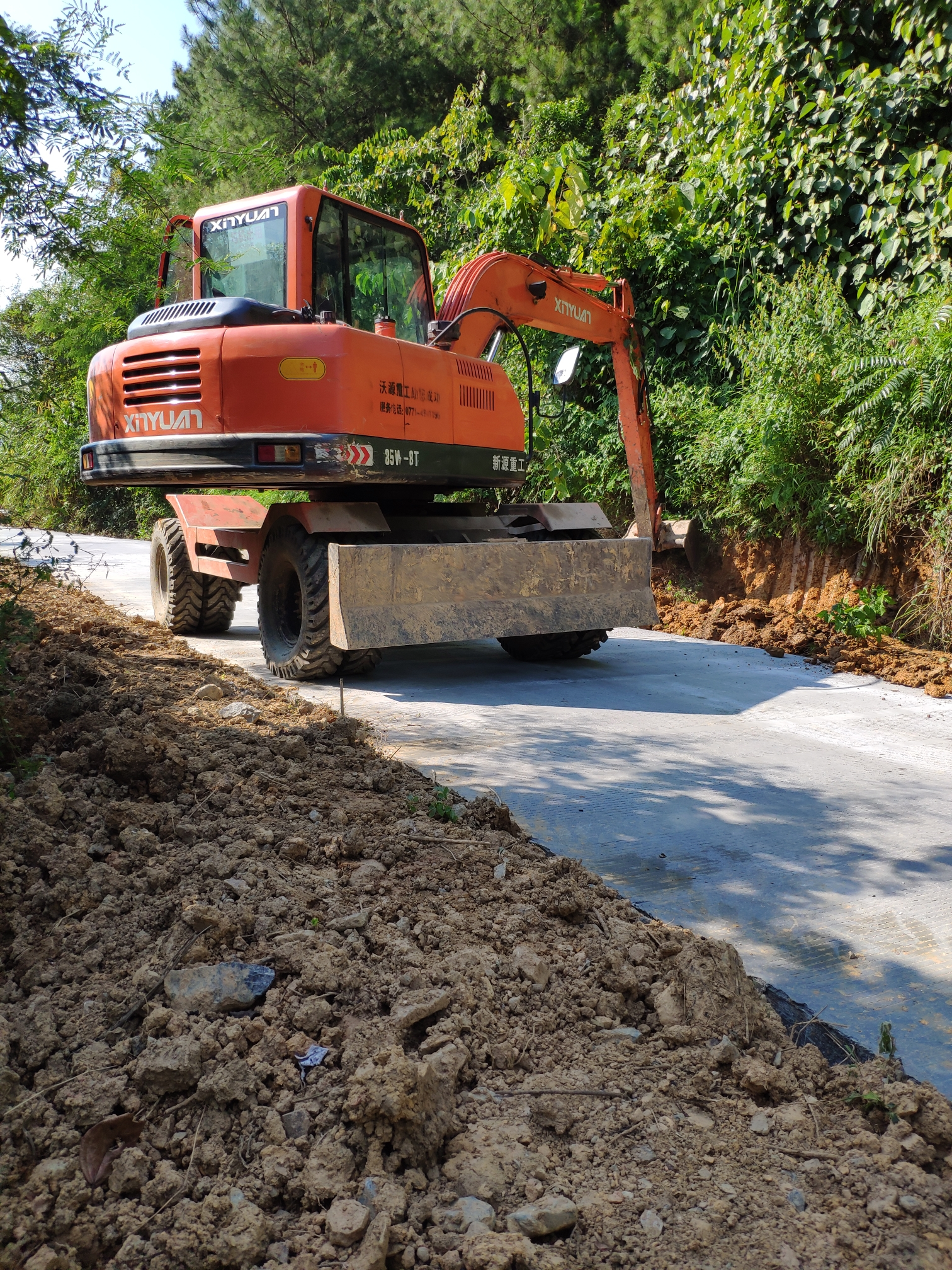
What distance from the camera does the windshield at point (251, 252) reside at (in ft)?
19.3

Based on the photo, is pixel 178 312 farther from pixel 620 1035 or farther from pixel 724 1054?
pixel 724 1054

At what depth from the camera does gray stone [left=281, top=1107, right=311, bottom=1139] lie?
6.33ft

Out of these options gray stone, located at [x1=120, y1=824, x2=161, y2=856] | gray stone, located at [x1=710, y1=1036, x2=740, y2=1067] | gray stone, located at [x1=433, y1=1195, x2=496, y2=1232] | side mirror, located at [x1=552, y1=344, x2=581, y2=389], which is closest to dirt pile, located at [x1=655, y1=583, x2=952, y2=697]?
side mirror, located at [x1=552, y1=344, x2=581, y2=389]

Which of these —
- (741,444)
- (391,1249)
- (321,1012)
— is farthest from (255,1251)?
(741,444)

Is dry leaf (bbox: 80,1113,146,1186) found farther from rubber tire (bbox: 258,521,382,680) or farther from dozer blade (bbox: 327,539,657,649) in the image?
rubber tire (bbox: 258,521,382,680)

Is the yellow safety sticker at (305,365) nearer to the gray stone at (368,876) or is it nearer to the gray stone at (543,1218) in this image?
the gray stone at (368,876)

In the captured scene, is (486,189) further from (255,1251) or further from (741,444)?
(255,1251)

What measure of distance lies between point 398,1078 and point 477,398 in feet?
16.5

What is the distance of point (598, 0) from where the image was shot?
16000 mm

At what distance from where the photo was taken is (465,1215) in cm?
175

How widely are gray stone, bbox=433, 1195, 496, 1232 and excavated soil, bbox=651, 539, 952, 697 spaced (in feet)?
16.2

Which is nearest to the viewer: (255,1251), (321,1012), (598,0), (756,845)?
(255,1251)

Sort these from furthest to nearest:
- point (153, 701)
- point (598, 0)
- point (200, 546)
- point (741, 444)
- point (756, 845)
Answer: point (598, 0) < point (741, 444) < point (200, 546) < point (153, 701) < point (756, 845)

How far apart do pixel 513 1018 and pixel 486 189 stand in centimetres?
1225
